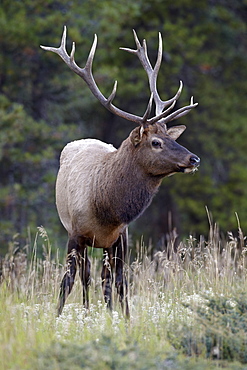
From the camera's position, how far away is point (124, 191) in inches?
264

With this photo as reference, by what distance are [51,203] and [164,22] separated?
593cm

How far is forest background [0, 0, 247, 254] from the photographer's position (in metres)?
14.3

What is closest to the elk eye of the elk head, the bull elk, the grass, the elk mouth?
the bull elk

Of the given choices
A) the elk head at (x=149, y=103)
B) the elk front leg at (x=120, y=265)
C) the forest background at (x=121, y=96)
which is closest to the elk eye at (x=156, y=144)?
the elk head at (x=149, y=103)

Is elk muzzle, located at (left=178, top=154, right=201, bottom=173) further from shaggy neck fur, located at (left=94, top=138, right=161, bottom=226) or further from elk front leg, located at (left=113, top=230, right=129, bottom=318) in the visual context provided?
elk front leg, located at (left=113, top=230, right=129, bottom=318)

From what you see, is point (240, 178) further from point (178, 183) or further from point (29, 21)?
point (29, 21)

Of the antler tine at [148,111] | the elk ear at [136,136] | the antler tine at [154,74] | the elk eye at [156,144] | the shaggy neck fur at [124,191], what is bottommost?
the shaggy neck fur at [124,191]

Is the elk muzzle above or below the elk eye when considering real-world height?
below

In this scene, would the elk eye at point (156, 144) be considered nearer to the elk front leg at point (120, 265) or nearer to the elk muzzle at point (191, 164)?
the elk muzzle at point (191, 164)

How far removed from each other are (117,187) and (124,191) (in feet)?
0.28

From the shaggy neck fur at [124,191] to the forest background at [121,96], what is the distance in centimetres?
658

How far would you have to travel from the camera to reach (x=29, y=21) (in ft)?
47.5

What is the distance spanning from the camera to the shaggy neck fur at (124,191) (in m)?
6.66

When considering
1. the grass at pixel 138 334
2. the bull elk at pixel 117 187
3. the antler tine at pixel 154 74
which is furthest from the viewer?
the antler tine at pixel 154 74
